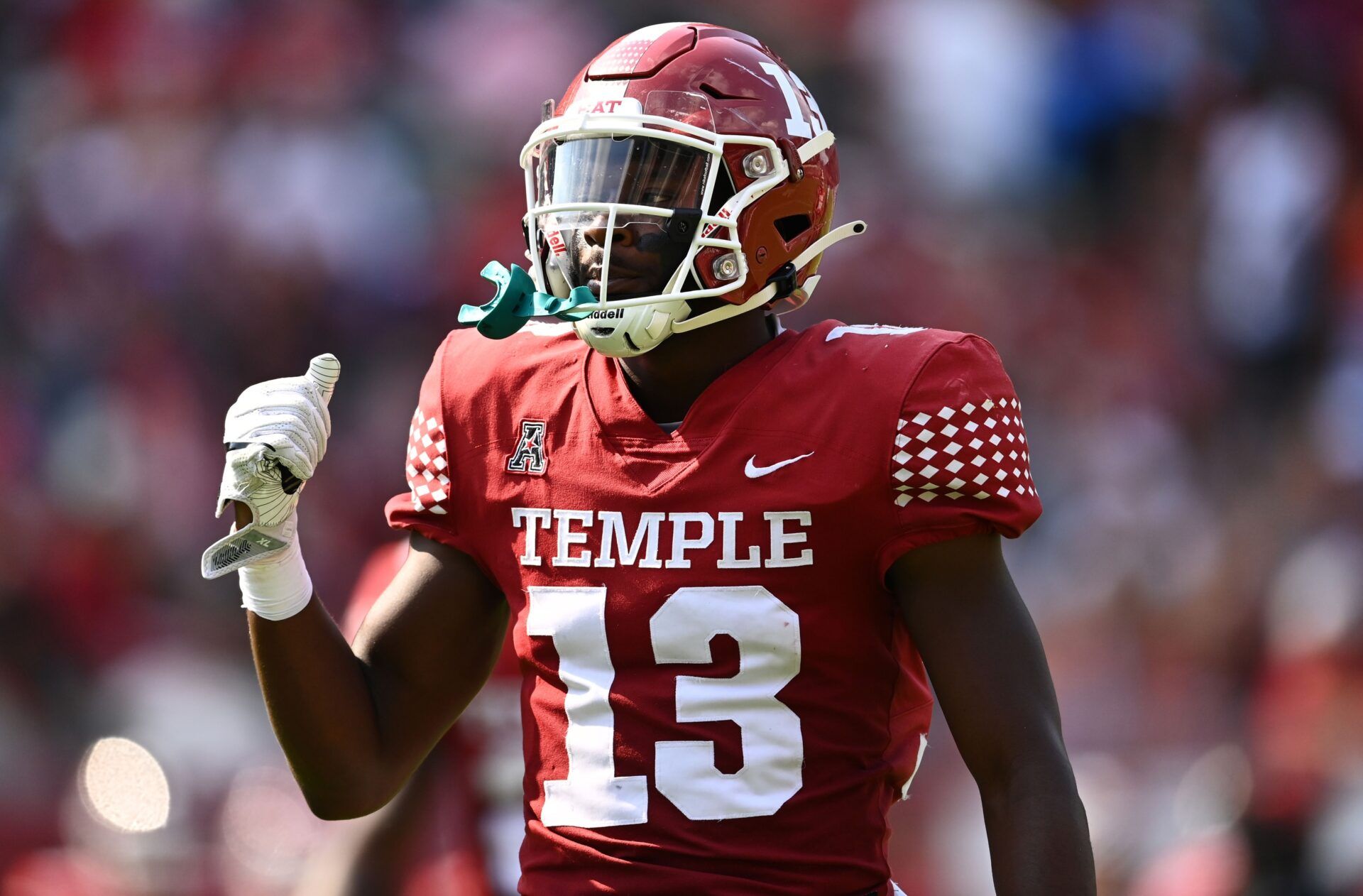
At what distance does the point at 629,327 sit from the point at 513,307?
0.50ft

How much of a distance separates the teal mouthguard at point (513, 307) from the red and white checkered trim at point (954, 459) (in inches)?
16.1

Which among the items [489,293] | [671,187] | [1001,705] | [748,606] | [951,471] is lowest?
[1001,705]

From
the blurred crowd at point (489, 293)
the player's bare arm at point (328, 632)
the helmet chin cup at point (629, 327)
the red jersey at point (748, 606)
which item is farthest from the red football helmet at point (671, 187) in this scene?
the blurred crowd at point (489, 293)

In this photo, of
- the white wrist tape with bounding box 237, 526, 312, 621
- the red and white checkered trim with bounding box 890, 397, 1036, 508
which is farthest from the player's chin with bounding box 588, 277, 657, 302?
the white wrist tape with bounding box 237, 526, 312, 621

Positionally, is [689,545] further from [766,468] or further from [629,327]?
[629,327]

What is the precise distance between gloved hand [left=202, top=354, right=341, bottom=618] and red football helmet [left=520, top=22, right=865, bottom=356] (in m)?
0.32

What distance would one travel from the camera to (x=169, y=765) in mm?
4730

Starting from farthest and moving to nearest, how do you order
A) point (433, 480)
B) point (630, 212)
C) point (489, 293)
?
point (489, 293)
point (433, 480)
point (630, 212)

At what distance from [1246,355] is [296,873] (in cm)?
337

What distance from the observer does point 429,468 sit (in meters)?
2.07

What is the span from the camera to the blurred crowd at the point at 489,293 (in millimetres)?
4773

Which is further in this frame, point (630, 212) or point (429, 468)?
point (429, 468)

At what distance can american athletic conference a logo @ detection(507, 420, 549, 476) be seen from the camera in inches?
78.7

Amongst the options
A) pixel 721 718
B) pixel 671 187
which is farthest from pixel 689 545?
pixel 671 187
